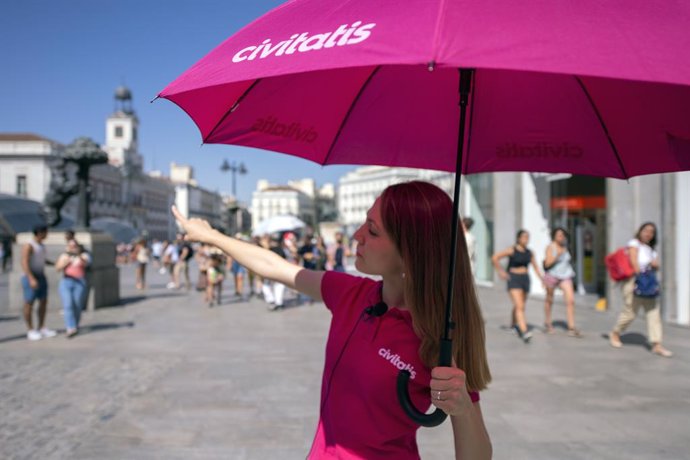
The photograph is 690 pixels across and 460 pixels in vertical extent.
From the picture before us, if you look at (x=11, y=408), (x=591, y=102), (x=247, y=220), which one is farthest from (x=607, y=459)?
(x=247, y=220)

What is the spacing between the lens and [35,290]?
9.35 meters

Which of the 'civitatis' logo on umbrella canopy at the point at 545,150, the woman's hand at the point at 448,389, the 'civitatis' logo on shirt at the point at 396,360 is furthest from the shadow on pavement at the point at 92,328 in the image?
the woman's hand at the point at 448,389

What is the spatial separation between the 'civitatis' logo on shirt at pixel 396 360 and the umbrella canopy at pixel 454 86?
30.6 inches

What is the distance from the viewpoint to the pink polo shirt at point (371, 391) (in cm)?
170

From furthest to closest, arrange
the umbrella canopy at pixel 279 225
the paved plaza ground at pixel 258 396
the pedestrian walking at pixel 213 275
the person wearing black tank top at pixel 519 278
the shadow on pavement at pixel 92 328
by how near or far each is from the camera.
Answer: the umbrella canopy at pixel 279 225
the pedestrian walking at pixel 213 275
the shadow on pavement at pixel 92 328
the person wearing black tank top at pixel 519 278
the paved plaza ground at pixel 258 396

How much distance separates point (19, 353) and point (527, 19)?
8.52 meters

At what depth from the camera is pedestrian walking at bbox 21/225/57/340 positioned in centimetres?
927

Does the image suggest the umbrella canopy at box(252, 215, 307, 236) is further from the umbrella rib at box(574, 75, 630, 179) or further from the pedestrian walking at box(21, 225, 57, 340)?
the umbrella rib at box(574, 75, 630, 179)

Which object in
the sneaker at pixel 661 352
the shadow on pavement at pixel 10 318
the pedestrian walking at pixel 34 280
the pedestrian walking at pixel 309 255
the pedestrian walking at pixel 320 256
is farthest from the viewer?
the pedestrian walking at pixel 320 256

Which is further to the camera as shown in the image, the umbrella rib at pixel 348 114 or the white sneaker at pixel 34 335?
the white sneaker at pixel 34 335

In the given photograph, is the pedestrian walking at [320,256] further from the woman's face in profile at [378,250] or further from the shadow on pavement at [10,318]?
the woman's face in profile at [378,250]

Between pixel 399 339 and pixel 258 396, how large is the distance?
4.44 meters

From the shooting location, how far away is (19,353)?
27.0 ft

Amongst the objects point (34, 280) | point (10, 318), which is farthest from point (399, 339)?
point (10, 318)
